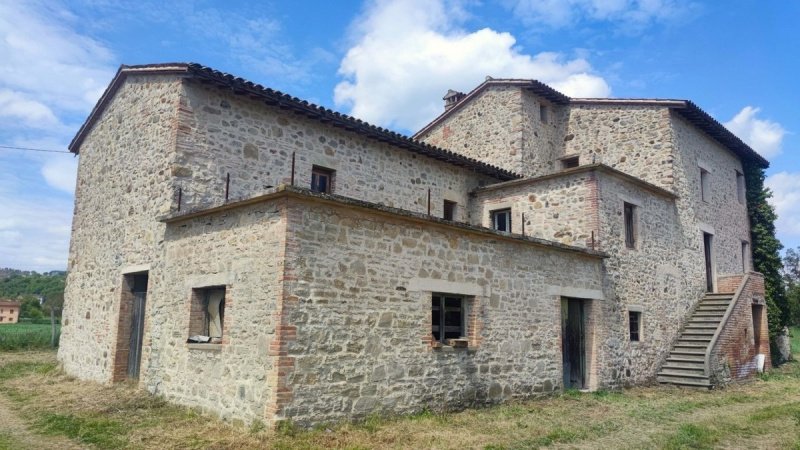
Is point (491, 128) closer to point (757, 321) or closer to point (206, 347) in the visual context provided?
point (757, 321)

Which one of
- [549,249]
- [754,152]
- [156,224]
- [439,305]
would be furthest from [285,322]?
[754,152]

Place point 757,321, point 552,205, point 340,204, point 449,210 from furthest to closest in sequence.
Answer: point 757,321
point 449,210
point 552,205
point 340,204

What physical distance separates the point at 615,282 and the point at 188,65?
1070cm

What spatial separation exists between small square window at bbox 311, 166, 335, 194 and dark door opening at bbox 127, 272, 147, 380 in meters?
3.97

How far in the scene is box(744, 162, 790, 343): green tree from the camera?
20.9m

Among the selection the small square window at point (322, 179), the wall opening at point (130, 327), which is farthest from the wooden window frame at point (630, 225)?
the wall opening at point (130, 327)

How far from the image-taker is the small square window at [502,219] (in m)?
15.0

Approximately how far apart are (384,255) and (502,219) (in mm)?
7056

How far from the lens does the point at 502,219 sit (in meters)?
15.1

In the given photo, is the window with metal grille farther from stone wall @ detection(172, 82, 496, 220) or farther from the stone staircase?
the stone staircase

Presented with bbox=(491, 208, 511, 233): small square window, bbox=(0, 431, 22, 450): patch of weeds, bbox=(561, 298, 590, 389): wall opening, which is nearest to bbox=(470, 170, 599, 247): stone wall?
bbox=(491, 208, 511, 233): small square window

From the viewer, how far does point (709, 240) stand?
1859 cm

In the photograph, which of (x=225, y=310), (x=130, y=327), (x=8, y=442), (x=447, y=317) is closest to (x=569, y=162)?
(x=447, y=317)

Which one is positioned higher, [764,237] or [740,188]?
[740,188]
